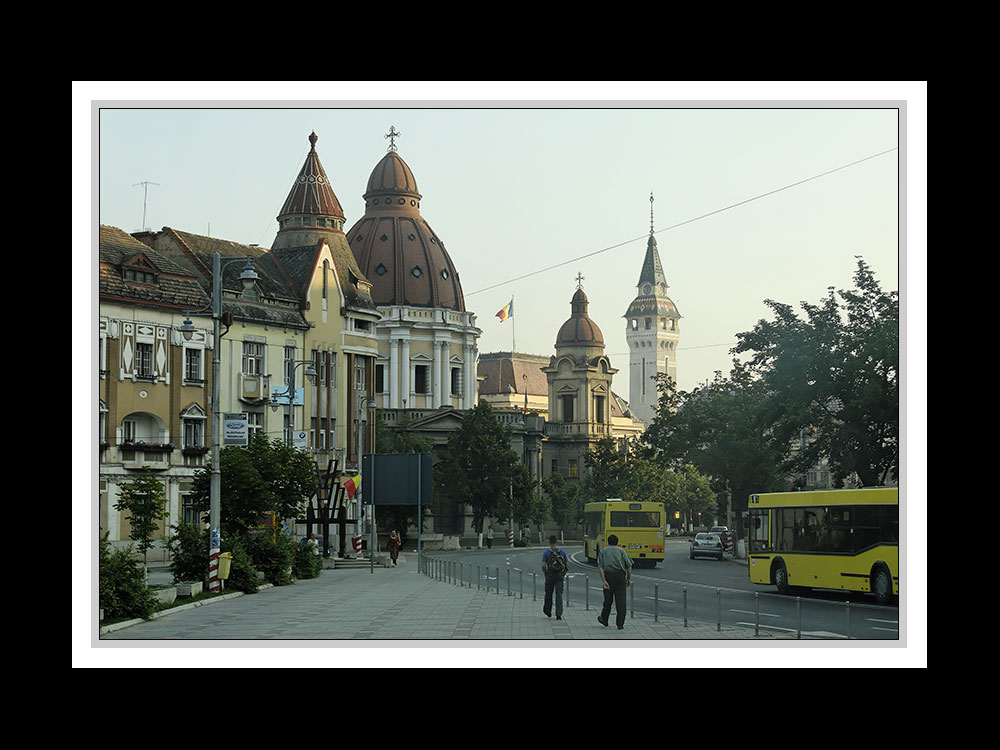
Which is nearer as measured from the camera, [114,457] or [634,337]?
[114,457]

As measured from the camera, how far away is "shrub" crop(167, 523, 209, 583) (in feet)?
117

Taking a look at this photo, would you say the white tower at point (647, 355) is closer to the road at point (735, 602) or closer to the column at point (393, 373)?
the column at point (393, 373)

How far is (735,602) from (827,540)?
108 inches

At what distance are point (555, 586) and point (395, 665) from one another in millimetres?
9595

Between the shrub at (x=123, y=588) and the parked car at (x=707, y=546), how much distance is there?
4237 cm

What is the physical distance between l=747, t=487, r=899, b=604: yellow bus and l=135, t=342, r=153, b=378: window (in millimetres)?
28215

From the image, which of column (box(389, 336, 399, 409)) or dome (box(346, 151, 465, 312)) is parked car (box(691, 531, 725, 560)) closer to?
column (box(389, 336, 399, 409))

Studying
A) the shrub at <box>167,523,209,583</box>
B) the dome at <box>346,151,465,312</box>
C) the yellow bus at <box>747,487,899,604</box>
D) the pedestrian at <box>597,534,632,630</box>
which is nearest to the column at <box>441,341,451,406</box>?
the dome at <box>346,151,465,312</box>

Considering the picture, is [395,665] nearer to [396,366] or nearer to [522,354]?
[396,366]

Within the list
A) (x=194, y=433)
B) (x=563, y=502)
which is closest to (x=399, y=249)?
(x=563, y=502)

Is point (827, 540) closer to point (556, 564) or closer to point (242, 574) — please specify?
point (556, 564)

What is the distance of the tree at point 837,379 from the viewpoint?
42.2 m

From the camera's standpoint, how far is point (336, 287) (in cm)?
7912
